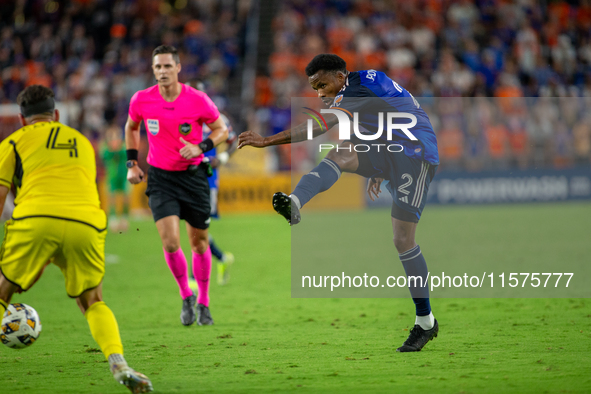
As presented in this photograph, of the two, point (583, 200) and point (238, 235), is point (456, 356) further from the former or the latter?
point (583, 200)

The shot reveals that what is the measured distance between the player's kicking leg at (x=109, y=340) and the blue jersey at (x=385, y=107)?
96.9 inches

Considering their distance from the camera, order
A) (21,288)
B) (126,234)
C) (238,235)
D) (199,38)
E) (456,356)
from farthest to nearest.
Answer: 1. (199,38)
2. (126,234)
3. (238,235)
4. (456,356)
5. (21,288)

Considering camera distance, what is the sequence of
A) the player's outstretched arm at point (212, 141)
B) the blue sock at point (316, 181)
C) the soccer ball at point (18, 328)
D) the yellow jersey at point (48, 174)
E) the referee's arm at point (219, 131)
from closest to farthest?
the yellow jersey at point (48, 174) → the soccer ball at point (18, 328) → the blue sock at point (316, 181) → the player's outstretched arm at point (212, 141) → the referee's arm at point (219, 131)

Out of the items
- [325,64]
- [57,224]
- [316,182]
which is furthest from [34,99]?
[325,64]

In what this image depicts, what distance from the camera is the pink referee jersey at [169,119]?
6938mm

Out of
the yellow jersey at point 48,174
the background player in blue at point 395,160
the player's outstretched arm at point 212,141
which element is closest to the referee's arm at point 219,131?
the player's outstretched arm at point 212,141

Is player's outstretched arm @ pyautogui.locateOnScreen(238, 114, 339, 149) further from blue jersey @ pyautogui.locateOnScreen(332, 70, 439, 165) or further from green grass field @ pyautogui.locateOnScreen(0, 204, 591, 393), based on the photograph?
green grass field @ pyautogui.locateOnScreen(0, 204, 591, 393)

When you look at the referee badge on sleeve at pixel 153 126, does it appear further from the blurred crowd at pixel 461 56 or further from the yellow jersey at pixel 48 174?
the blurred crowd at pixel 461 56

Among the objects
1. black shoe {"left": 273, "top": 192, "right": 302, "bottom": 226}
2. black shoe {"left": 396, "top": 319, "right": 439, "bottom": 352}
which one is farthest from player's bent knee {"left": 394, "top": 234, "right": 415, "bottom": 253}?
black shoe {"left": 273, "top": 192, "right": 302, "bottom": 226}

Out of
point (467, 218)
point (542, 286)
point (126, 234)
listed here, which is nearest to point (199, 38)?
point (126, 234)

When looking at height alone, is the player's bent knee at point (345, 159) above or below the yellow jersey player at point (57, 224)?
above

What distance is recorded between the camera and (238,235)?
15664mm

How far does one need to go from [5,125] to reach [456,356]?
60.8 feet

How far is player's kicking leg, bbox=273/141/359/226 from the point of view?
16.9ft
